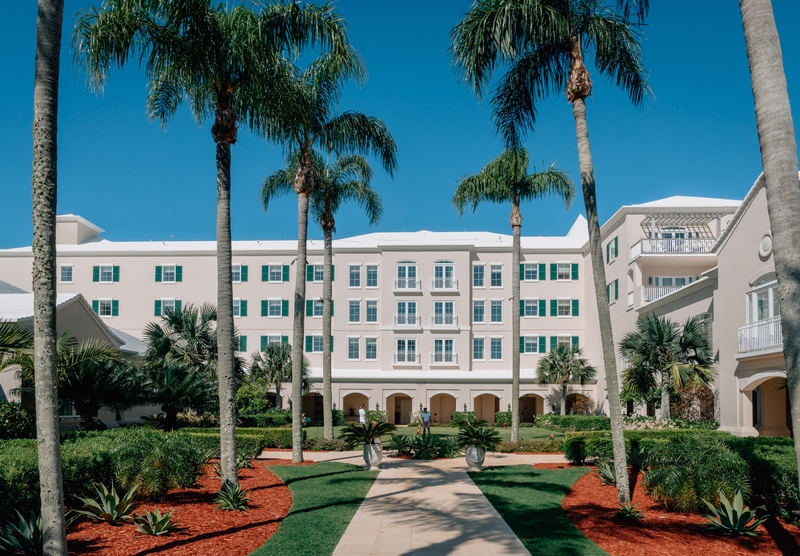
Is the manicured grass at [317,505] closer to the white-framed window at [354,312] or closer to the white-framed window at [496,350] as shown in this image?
Result: the white-framed window at [354,312]

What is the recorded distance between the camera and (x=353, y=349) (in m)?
44.9

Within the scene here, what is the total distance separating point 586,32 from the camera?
43.9 feet

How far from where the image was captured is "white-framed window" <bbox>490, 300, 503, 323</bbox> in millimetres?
44909

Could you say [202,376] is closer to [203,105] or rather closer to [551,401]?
[203,105]

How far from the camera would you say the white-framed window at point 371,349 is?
44.8 meters

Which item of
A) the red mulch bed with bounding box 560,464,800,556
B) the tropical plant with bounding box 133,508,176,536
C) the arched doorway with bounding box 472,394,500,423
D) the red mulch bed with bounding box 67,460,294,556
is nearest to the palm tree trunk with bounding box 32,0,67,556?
the red mulch bed with bounding box 67,460,294,556

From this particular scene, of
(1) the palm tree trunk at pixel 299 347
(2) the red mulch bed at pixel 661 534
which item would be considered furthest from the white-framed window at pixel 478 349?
(2) the red mulch bed at pixel 661 534

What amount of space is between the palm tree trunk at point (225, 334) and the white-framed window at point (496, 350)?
3298cm

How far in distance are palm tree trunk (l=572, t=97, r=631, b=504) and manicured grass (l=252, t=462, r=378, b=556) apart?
4752 mm

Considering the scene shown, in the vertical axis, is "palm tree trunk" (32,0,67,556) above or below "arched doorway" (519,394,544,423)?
above

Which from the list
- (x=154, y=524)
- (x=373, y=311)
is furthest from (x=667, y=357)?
(x=373, y=311)

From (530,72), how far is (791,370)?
9260 millimetres

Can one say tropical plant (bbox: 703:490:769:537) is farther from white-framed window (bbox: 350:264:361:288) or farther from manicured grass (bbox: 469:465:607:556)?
white-framed window (bbox: 350:264:361:288)

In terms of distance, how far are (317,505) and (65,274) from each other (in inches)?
1533
